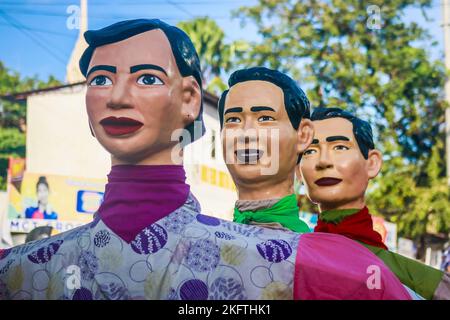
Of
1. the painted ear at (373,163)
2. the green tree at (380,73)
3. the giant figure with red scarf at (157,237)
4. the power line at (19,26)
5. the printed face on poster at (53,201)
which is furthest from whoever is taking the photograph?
the green tree at (380,73)

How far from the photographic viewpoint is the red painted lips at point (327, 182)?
2479 millimetres

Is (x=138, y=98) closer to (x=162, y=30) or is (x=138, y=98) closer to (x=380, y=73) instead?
(x=162, y=30)

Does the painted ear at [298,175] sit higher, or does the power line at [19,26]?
the power line at [19,26]

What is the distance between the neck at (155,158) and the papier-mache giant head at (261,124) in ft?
0.89

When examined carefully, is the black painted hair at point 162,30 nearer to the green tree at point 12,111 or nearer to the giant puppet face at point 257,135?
the giant puppet face at point 257,135

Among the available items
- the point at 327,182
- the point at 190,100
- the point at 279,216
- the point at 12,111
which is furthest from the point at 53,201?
the point at 190,100

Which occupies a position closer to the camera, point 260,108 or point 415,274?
point 260,108

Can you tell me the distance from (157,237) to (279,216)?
19.1 inches

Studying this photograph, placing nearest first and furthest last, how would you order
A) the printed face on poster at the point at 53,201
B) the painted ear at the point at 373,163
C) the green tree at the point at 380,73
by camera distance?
the printed face on poster at the point at 53,201, the painted ear at the point at 373,163, the green tree at the point at 380,73

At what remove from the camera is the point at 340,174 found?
2477 millimetres

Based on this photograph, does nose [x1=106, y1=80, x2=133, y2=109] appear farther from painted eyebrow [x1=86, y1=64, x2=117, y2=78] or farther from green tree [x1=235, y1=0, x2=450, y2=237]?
green tree [x1=235, y1=0, x2=450, y2=237]

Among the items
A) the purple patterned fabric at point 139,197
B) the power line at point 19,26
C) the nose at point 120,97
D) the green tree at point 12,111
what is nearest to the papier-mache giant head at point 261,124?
the purple patterned fabric at point 139,197

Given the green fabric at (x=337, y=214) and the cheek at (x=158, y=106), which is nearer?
the cheek at (x=158, y=106)
